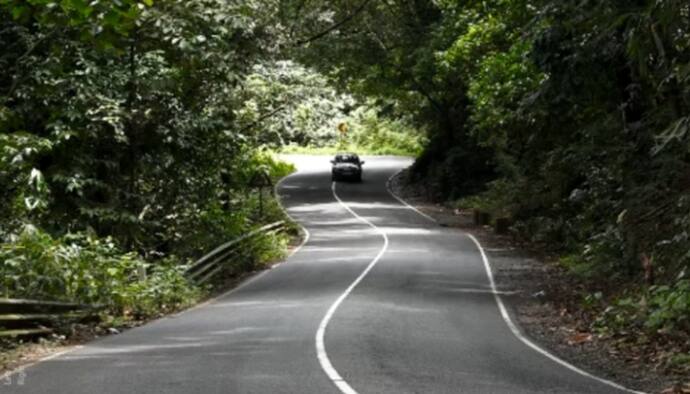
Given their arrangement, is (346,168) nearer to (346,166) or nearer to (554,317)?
(346,166)

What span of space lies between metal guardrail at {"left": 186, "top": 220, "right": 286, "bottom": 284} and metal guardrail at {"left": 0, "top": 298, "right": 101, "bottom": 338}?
6464 mm

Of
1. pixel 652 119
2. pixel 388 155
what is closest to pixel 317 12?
pixel 652 119

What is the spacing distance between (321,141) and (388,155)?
676 centimetres

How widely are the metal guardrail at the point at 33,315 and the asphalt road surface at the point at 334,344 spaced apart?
87 cm

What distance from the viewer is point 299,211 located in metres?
47.0

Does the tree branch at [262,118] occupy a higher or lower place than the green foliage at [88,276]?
higher

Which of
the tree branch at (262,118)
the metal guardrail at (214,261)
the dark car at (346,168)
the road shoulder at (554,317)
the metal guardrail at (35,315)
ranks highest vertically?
the tree branch at (262,118)

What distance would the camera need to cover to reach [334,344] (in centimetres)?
1284

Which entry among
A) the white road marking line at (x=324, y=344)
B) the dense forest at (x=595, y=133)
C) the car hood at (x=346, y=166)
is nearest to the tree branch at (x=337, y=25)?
the dense forest at (x=595, y=133)

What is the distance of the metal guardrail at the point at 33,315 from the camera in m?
12.9

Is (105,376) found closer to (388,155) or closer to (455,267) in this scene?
(455,267)

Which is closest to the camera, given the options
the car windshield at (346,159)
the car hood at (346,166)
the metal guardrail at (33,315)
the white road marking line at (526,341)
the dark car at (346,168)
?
the white road marking line at (526,341)

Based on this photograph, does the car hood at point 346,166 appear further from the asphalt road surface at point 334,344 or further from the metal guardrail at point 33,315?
the metal guardrail at point 33,315

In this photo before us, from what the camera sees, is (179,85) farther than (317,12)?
No
